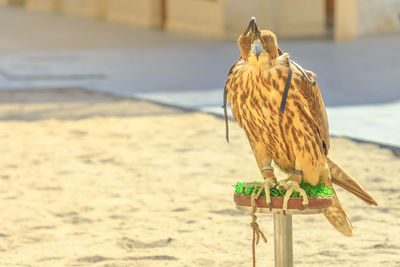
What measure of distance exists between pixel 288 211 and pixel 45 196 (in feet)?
11.8

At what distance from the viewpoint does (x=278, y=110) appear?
310 centimetres

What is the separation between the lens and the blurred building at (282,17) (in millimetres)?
16828

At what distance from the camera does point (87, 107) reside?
10.7 metres

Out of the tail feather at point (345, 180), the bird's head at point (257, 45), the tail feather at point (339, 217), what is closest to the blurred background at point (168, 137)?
the tail feather at point (339, 217)

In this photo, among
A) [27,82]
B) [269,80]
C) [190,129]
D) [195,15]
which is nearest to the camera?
[269,80]

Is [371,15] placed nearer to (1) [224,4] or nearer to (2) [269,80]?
(1) [224,4]

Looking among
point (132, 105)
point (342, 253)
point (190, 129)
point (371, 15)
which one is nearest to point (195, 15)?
point (371, 15)

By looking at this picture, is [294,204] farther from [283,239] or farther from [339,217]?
[339,217]

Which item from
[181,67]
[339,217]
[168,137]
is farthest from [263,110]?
[181,67]

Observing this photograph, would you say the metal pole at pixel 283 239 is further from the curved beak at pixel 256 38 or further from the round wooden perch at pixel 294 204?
the curved beak at pixel 256 38

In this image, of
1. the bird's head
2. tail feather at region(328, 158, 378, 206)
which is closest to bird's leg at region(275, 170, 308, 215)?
tail feather at region(328, 158, 378, 206)

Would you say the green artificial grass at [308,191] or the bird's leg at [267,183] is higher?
the bird's leg at [267,183]

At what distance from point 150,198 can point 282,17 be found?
12323 millimetres

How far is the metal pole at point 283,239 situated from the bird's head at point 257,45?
2.23 feet
